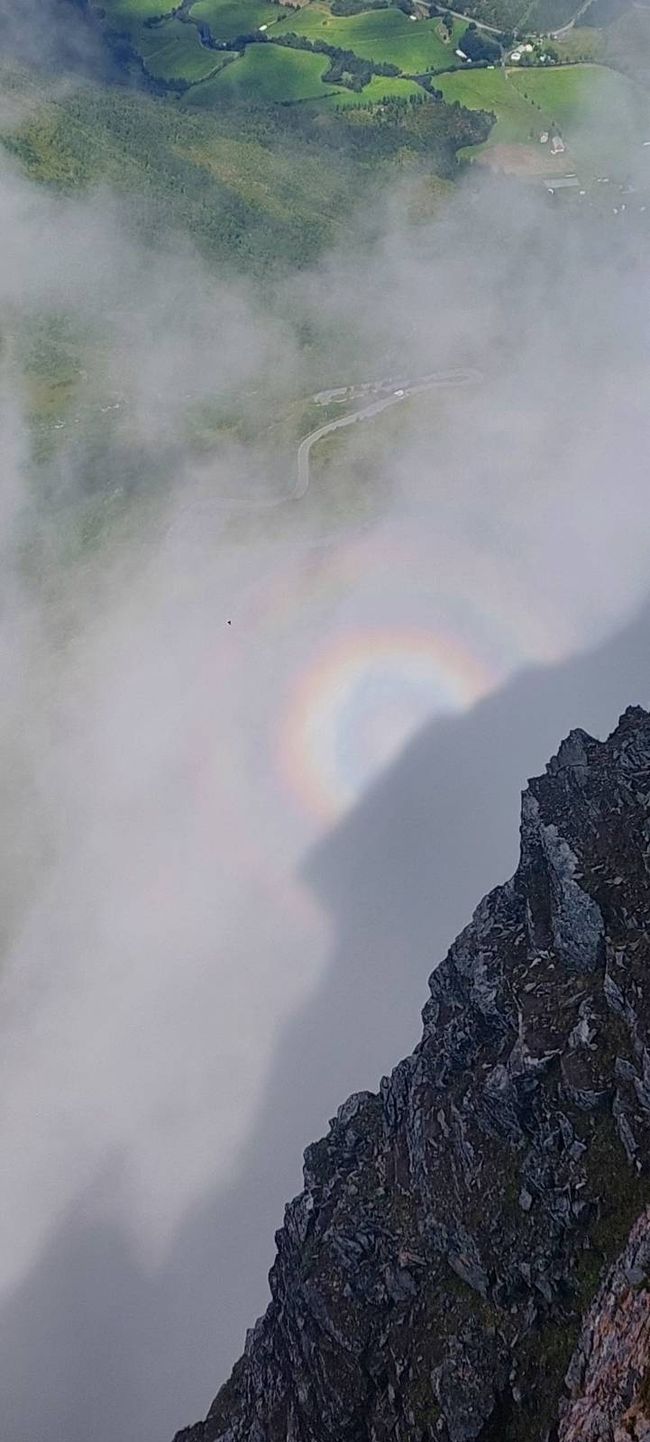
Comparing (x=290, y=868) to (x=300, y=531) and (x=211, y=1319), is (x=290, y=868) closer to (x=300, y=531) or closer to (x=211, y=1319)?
(x=211, y=1319)

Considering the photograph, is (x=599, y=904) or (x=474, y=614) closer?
(x=599, y=904)

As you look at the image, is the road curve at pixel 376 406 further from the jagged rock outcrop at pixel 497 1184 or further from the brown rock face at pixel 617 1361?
the brown rock face at pixel 617 1361

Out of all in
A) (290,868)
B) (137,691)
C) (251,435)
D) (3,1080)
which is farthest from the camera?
(251,435)

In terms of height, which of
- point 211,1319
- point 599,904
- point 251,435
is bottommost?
point 211,1319

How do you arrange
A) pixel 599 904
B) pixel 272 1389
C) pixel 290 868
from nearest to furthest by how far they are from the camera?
pixel 599 904 → pixel 272 1389 → pixel 290 868

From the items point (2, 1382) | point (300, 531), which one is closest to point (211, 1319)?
point (2, 1382)
